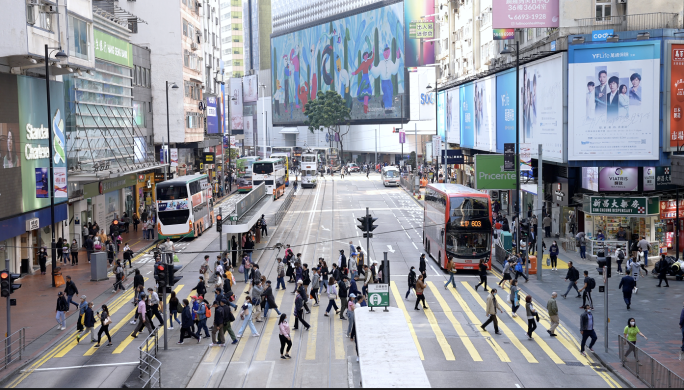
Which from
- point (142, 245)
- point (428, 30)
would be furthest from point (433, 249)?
point (428, 30)

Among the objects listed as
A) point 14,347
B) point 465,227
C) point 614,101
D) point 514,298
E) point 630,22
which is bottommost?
point 14,347

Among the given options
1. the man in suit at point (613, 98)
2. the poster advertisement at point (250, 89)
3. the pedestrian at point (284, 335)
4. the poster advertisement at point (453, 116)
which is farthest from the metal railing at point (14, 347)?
the poster advertisement at point (250, 89)

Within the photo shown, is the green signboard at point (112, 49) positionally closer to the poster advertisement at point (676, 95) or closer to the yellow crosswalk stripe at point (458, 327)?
the yellow crosswalk stripe at point (458, 327)

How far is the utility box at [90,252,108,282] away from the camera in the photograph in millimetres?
32625

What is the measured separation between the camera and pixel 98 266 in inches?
1291

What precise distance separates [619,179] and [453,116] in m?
37.8

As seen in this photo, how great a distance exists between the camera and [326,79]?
14125 centimetres

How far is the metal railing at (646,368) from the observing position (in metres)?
16.0

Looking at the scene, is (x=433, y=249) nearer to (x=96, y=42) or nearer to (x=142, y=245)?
(x=142, y=245)

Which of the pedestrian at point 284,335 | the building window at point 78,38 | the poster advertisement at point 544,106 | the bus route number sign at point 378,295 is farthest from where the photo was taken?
the poster advertisement at point 544,106

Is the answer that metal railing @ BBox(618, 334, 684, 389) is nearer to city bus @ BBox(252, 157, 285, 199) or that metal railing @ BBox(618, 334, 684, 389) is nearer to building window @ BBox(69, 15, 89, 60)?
building window @ BBox(69, 15, 89, 60)

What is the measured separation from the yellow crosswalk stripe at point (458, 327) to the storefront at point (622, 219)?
10728 millimetres

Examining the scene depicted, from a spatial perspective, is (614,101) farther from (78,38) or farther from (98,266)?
(78,38)

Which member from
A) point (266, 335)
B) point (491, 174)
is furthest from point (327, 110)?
point (266, 335)
